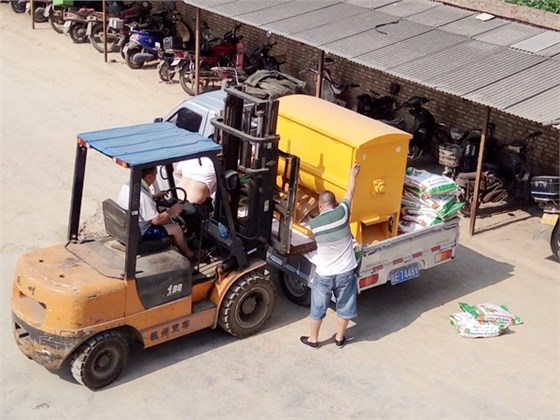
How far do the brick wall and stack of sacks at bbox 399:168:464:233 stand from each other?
13.2ft

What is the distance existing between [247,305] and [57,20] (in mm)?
15017

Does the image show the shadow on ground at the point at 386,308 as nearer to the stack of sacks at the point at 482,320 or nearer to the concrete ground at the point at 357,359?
the concrete ground at the point at 357,359

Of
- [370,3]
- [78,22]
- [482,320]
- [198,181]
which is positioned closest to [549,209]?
[482,320]

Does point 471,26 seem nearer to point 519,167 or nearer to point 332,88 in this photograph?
point 519,167

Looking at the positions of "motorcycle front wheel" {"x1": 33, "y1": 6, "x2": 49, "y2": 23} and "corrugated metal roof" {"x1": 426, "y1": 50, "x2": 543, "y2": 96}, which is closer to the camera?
"corrugated metal roof" {"x1": 426, "y1": 50, "x2": 543, "y2": 96}

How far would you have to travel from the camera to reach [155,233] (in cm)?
820

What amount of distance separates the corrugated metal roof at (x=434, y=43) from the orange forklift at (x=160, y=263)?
3568mm

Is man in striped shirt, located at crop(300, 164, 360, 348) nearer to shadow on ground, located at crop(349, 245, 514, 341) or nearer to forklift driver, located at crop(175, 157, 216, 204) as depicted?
shadow on ground, located at crop(349, 245, 514, 341)

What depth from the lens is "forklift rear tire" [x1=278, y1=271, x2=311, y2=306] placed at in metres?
9.47

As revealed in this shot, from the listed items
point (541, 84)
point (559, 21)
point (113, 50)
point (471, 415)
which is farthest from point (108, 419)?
point (113, 50)

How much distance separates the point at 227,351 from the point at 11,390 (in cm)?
208

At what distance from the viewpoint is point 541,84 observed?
1108cm

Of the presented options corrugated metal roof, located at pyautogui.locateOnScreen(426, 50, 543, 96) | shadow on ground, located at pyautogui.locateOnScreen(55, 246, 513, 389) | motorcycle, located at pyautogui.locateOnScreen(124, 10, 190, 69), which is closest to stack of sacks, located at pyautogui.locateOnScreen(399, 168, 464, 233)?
shadow on ground, located at pyautogui.locateOnScreen(55, 246, 513, 389)

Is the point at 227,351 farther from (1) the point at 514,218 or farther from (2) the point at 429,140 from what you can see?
(2) the point at 429,140
